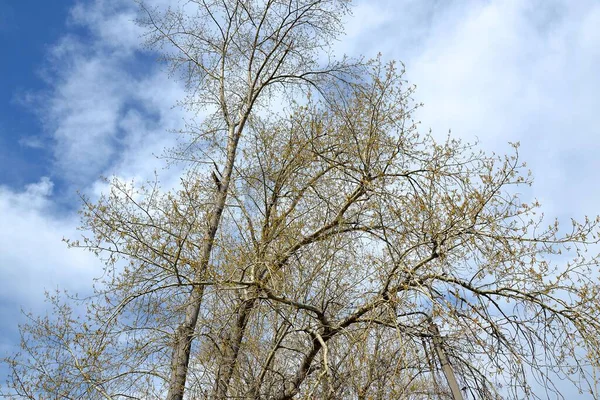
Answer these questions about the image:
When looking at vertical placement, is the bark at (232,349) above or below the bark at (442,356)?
above

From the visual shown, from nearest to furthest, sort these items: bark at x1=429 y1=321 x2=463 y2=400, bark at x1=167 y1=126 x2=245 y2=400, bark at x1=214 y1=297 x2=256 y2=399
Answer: bark at x1=429 y1=321 x2=463 y2=400
bark at x1=214 y1=297 x2=256 y2=399
bark at x1=167 y1=126 x2=245 y2=400

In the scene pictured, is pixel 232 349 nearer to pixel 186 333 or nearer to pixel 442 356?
pixel 186 333

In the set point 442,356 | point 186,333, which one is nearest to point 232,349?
point 186,333

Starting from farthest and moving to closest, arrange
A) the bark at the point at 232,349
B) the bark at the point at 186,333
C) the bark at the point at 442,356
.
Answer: the bark at the point at 186,333 → the bark at the point at 232,349 → the bark at the point at 442,356

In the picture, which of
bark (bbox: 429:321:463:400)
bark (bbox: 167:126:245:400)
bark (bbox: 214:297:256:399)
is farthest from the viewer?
bark (bbox: 167:126:245:400)

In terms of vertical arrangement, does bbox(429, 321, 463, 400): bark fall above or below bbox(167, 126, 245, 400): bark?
below

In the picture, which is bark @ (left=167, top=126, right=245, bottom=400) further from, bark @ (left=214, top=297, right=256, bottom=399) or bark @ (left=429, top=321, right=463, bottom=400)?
bark @ (left=429, top=321, right=463, bottom=400)

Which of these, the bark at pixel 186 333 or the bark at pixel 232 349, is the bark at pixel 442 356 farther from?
the bark at pixel 186 333

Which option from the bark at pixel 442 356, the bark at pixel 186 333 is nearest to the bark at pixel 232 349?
the bark at pixel 186 333

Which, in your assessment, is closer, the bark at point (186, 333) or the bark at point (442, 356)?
the bark at point (442, 356)

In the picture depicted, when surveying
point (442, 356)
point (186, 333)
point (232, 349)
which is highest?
point (186, 333)

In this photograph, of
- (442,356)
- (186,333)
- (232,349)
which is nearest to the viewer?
(442,356)

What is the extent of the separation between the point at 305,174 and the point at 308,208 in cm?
54

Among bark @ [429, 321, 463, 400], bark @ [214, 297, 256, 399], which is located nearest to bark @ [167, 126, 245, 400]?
bark @ [214, 297, 256, 399]
